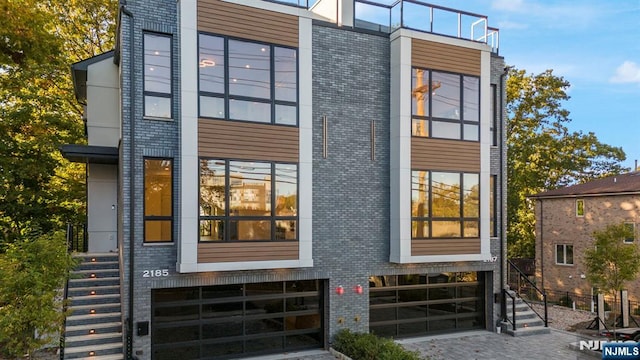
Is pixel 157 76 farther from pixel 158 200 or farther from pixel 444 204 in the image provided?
pixel 444 204

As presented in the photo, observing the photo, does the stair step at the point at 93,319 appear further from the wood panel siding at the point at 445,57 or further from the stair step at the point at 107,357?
the wood panel siding at the point at 445,57

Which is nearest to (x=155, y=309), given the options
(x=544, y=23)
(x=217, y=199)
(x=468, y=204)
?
(x=217, y=199)

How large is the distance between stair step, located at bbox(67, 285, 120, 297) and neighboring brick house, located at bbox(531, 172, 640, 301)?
20.1 meters

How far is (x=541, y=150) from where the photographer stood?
97.0ft

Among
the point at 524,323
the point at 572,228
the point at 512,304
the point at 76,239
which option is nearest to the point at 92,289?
the point at 76,239

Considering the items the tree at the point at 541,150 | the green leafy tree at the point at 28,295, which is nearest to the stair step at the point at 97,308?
the green leafy tree at the point at 28,295

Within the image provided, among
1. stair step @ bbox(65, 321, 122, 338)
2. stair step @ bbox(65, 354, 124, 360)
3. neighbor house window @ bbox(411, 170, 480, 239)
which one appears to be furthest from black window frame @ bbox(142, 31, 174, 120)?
neighbor house window @ bbox(411, 170, 480, 239)

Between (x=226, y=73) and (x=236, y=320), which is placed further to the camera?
(x=236, y=320)

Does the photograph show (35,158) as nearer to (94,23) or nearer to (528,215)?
(94,23)

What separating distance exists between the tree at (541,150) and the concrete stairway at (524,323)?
17.5 meters

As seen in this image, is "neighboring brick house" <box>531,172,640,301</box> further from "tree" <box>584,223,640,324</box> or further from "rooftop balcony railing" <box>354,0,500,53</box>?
"rooftop balcony railing" <box>354,0,500,53</box>

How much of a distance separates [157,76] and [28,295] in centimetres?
520

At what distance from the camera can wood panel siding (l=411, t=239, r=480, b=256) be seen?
1182 cm

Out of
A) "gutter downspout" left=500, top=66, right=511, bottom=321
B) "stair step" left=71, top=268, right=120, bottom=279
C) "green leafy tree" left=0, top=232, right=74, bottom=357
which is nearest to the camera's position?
"green leafy tree" left=0, top=232, right=74, bottom=357
